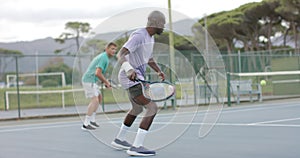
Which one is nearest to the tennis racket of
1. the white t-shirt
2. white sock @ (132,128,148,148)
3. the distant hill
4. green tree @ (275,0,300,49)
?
the white t-shirt

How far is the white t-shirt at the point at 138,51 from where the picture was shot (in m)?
6.64

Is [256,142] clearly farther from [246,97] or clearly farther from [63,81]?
[63,81]

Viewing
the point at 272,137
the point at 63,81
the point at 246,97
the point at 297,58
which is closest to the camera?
the point at 272,137

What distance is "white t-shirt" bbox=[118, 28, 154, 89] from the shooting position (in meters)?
6.64

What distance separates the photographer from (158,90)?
25.3ft

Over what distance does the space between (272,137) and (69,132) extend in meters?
4.17

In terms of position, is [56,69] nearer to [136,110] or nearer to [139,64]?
[136,110]

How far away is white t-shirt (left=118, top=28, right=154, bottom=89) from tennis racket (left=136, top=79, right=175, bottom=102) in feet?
1.01

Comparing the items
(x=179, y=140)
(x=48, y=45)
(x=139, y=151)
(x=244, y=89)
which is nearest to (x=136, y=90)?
(x=139, y=151)

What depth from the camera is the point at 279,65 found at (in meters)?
22.7

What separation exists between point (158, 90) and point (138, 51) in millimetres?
1080

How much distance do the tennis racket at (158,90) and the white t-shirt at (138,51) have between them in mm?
308

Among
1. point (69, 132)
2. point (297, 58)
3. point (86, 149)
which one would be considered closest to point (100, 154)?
point (86, 149)

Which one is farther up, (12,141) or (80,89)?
(80,89)
